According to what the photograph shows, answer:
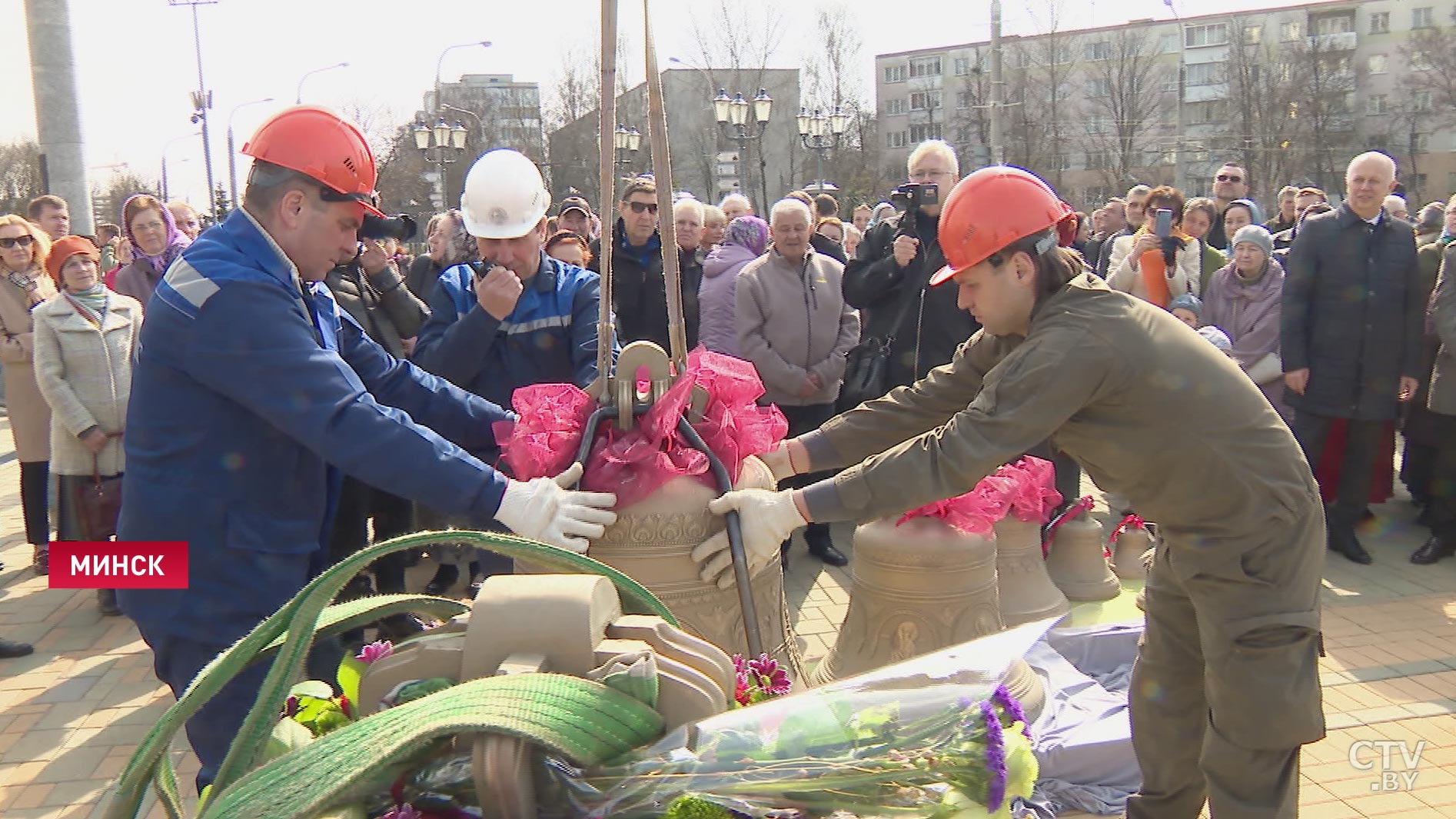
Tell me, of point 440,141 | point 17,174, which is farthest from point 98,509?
point 17,174

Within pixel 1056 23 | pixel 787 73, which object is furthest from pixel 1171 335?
pixel 787 73

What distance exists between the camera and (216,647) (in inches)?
88.3

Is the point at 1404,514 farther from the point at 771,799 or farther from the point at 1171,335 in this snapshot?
the point at 771,799

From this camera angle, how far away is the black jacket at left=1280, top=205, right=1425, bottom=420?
601cm

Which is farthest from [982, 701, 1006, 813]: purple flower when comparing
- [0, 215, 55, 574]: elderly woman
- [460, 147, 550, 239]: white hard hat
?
[0, 215, 55, 574]: elderly woman

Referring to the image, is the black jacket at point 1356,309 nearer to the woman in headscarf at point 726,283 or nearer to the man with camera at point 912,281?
Answer: the man with camera at point 912,281

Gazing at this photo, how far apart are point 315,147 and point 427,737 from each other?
1.58 m

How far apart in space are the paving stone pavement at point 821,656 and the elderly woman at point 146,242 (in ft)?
6.05

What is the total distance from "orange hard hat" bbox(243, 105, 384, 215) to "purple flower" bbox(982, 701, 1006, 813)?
175 cm

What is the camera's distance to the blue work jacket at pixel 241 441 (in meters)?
2.15

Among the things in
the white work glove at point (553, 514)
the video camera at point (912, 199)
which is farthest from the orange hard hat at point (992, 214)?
the video camera at point (912, 199)

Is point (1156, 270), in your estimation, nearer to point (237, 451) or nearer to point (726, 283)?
point (726, 283)

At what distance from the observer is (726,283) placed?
6.55 meters

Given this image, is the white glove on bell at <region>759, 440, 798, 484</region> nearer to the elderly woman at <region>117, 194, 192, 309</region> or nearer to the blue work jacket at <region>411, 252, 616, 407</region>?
the blue work jacket at <region>411, 252, 616, 407</region>
